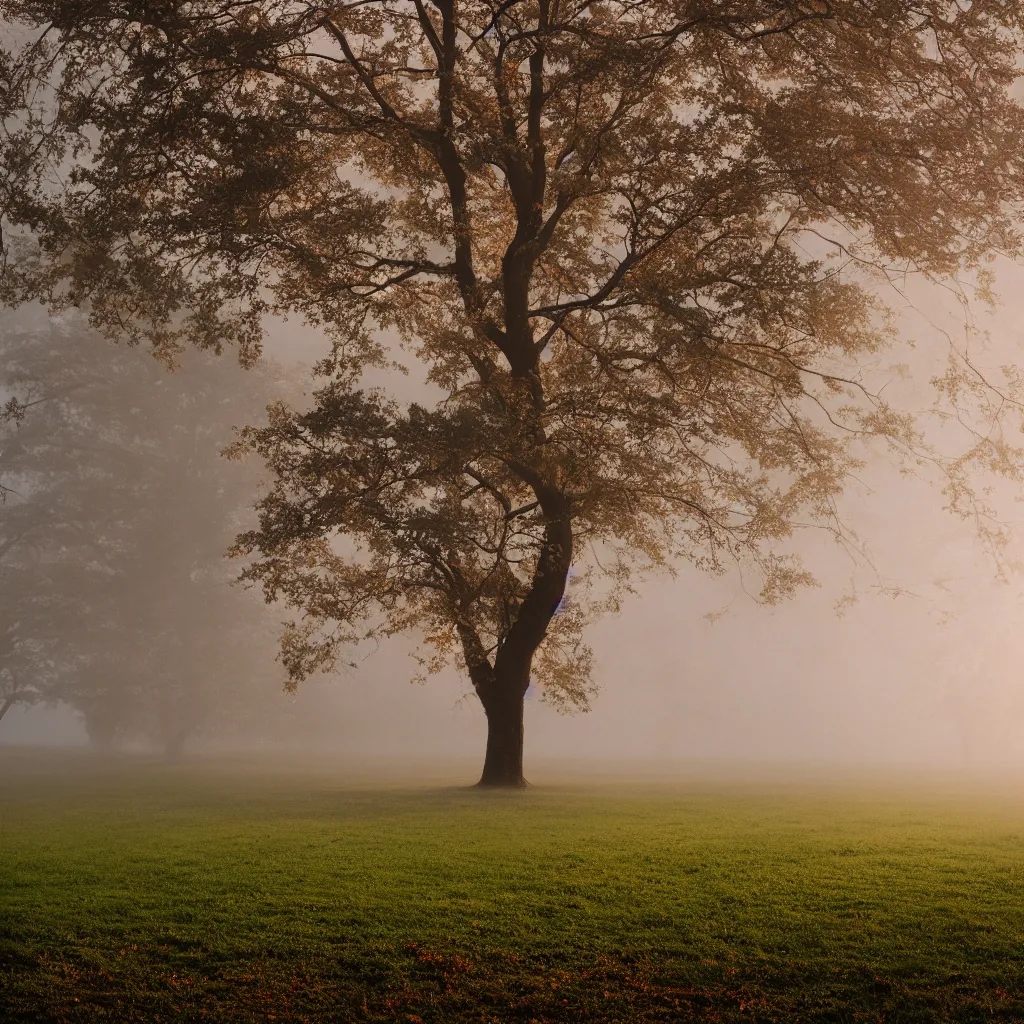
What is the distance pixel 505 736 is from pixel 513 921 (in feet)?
49.2

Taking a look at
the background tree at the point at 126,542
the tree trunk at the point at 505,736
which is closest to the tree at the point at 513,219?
the tree trunk at the point at 505,736

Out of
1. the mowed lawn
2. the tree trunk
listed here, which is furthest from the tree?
the mowed lawn

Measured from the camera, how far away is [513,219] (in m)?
24.7

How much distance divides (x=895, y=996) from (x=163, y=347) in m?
19.1

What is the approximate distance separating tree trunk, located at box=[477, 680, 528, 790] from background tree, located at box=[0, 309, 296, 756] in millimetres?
24726

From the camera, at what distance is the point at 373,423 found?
20812mm

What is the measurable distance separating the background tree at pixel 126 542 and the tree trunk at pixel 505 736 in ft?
81.1

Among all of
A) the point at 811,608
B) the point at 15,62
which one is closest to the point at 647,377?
the point at 15,62

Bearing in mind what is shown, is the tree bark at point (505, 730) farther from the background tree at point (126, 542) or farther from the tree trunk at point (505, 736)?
the background tree at point (126, 542)

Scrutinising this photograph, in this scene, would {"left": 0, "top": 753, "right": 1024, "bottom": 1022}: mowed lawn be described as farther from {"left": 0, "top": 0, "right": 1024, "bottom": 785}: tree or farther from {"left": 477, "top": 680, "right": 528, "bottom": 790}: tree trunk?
{"left": 0, "top": 0, "right": 1024, "bottom": 785}: tree

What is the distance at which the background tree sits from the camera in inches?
1767

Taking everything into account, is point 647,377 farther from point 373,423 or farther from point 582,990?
point 582,990

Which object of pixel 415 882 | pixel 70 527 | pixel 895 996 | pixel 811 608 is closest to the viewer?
pixel 895 996

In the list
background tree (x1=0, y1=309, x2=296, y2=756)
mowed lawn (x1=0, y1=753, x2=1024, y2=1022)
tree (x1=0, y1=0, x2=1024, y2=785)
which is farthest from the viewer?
background tree (x1=0, y1=309, x2=296, y2=756)
